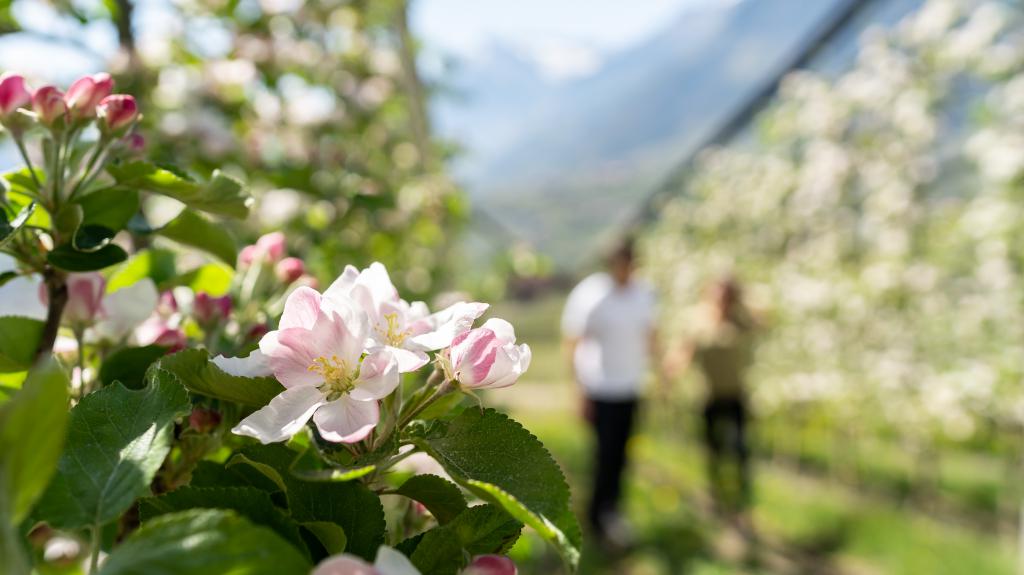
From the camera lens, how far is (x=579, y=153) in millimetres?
22031

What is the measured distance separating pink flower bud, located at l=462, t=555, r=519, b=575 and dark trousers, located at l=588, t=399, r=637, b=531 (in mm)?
3415

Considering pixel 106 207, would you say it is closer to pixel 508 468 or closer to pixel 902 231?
pixel 508 468

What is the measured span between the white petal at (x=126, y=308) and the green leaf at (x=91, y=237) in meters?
0.05

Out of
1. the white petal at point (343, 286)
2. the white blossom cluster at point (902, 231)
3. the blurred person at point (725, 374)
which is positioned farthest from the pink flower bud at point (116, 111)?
the blurred person at point (725, 374)

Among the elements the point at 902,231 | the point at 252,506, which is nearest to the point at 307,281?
the point at 252,506

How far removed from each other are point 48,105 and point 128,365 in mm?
203

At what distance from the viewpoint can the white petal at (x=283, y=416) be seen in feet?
1.43

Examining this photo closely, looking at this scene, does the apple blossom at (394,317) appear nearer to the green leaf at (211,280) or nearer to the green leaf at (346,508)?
the green leaf at (346,508)

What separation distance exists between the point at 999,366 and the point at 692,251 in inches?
188

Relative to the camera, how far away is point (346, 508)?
0.44m

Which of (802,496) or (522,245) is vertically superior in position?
(522,245)

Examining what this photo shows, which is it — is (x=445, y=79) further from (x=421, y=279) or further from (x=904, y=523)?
(x=904, y=523)

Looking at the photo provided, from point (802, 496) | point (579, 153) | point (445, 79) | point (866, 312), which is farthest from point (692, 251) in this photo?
point (579, 153)

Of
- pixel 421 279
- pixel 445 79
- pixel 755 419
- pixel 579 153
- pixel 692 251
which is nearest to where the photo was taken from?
pixel 421 279
